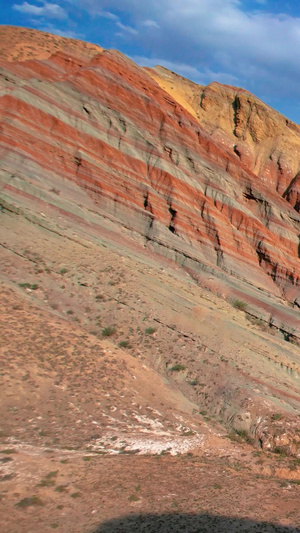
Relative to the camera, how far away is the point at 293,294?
32.7m

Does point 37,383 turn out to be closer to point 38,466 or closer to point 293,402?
point 38,466

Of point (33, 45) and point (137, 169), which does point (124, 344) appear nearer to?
point (137, 169)

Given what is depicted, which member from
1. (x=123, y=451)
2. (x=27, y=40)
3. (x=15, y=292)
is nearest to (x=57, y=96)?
(x=27, y=40)

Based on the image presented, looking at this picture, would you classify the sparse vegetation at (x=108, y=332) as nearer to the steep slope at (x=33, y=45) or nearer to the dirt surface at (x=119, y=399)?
the dirt surface at (x=119, y=399)

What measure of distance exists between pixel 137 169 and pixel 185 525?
1036 inches

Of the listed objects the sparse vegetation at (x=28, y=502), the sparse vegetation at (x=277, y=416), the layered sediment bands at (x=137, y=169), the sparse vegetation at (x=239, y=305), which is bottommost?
the sparse vegetation at (x=28, y=502)

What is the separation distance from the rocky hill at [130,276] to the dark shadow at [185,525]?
0.64 meters

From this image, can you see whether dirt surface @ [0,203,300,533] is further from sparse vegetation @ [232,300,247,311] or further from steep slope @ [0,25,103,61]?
steep slope @ [0,25,103,61]

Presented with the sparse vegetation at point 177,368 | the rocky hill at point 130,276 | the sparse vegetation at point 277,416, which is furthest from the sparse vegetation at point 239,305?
the sparse vegetation at point 277,416

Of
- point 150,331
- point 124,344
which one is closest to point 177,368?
point 150,331

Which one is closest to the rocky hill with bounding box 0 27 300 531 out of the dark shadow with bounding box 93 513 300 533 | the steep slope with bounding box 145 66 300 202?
the dark shadow with bounding box 93 513 300 533

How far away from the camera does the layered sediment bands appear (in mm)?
26281

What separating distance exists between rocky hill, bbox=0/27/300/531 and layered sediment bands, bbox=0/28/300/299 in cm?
12

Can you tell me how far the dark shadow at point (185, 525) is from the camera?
6848 mm
